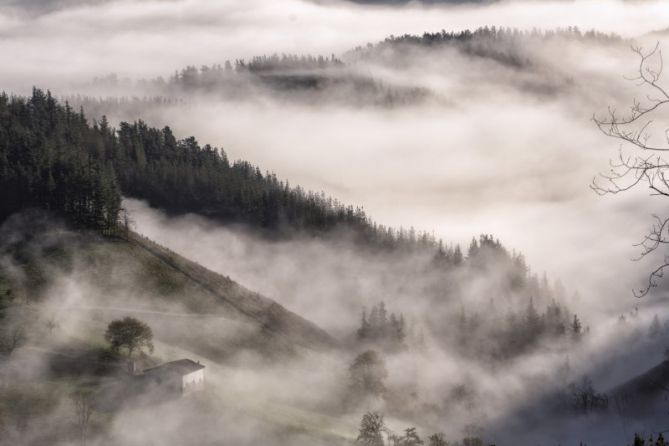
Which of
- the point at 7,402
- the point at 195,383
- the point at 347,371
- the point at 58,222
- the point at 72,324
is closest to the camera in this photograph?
the point at 7,402

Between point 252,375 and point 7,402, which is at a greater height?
point 7,402

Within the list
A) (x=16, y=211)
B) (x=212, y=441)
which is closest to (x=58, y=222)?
(x=16, y=211)

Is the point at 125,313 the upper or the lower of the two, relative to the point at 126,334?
lower

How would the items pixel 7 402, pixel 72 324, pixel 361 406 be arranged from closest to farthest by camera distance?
pixel 7 402 < pixel 72 324 < pixel 361 406

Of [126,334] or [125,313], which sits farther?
[125,313]

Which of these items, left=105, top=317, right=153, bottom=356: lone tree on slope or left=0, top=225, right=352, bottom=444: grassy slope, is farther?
left=105, top=317, right=153, bottom=356: lone tree on slope

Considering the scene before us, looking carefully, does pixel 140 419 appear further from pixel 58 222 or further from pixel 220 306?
pixel 58 222

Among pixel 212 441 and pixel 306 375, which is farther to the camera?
pixel 306 375

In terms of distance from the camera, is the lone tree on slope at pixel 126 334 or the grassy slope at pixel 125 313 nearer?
the grassy slope at pixel 125 313

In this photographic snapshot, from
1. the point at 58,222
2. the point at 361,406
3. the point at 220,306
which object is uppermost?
the point at 58,222
